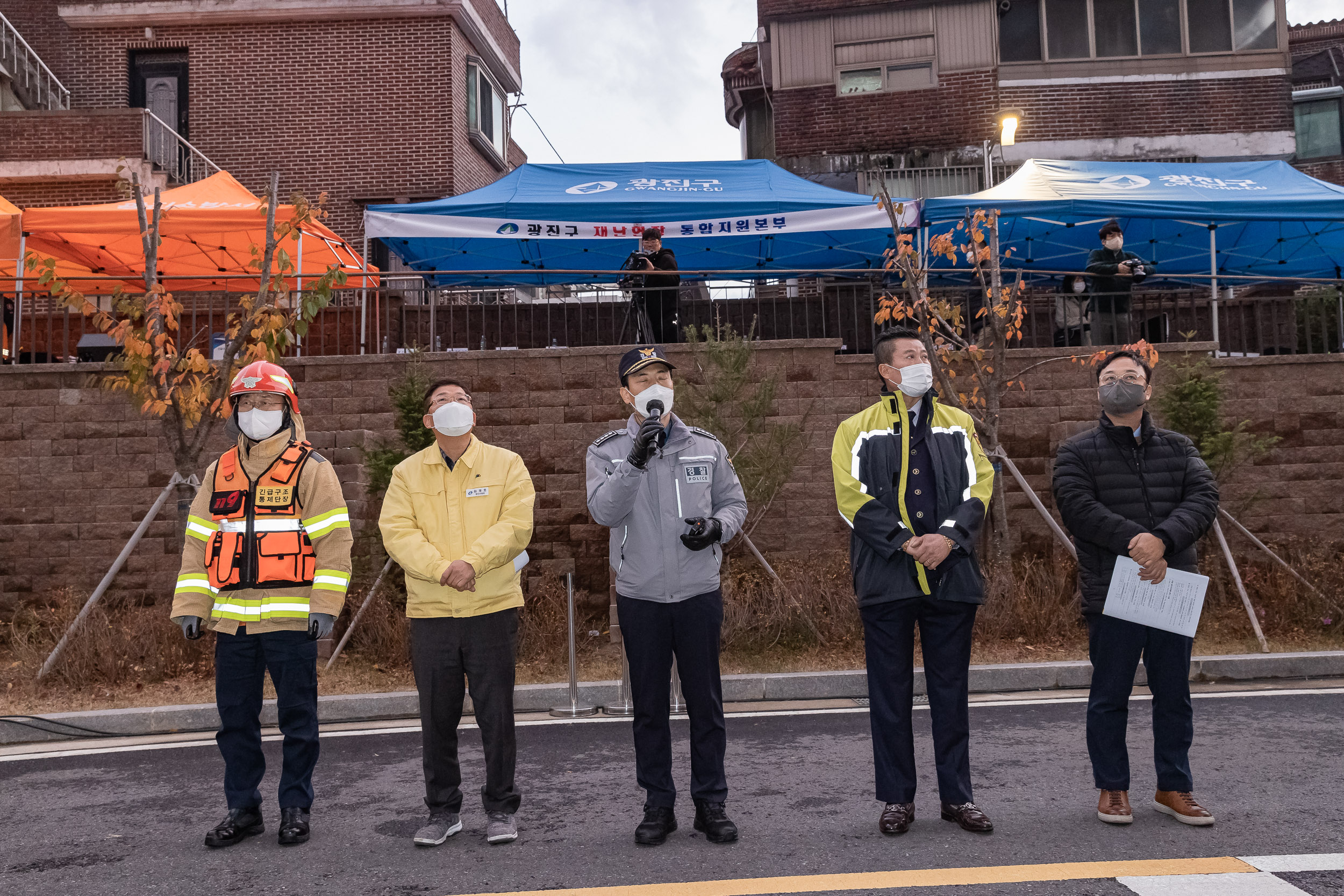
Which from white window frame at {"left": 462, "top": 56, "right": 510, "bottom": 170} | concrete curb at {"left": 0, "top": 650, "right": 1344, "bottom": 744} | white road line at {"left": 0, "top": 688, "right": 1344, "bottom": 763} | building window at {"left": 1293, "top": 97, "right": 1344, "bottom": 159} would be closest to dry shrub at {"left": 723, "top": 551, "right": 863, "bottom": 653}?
concrete curb at {"left": 0, "top": 650, "right": 1344, "bottom": 744}

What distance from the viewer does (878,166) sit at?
18906mm

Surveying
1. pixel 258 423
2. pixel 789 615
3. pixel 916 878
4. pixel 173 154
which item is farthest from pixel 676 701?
pixel 173 154

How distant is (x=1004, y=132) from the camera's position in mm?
16453

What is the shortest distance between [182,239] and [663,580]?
1135 centimetres

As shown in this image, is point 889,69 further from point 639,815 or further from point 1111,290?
point 639,815

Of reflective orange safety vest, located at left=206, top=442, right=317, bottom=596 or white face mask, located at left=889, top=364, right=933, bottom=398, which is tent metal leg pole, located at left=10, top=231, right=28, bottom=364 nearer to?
reflective orange safety vest, located at left=206, top=442, right=317, bottom=596

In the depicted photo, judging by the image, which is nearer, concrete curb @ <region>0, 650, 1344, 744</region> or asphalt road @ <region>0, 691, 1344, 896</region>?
asphalt road @ <region>0, 691, 1344, 896</region>

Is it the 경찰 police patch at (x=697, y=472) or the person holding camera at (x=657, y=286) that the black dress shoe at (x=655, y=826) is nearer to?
the 경찰 police patch at (x=697, y=472)

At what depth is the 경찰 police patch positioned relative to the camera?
185 inches

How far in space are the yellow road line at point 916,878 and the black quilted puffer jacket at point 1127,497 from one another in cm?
112

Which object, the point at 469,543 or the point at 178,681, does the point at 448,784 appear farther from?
the point at 178,681

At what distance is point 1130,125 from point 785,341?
36.7ft

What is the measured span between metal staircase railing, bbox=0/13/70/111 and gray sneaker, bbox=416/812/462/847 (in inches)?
730

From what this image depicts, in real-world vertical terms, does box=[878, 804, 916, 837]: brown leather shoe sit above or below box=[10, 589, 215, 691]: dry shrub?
below
